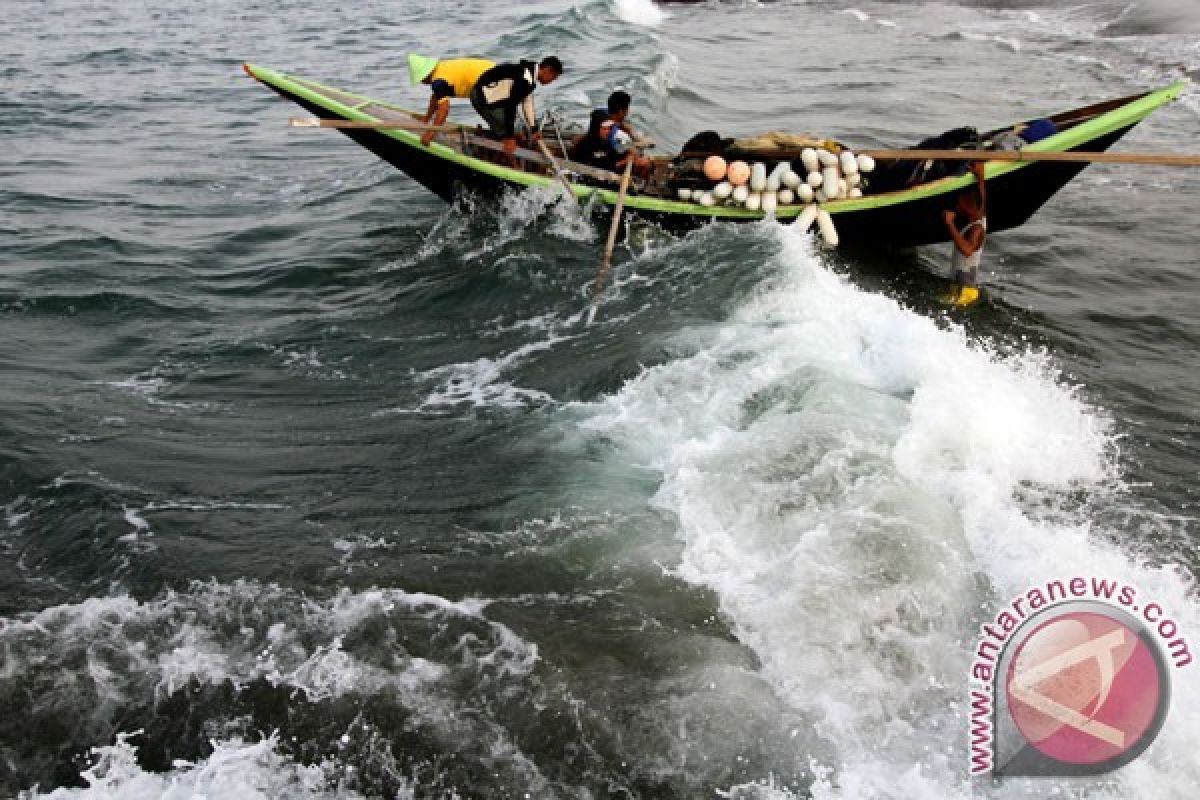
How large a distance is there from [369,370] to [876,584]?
4.81 meters

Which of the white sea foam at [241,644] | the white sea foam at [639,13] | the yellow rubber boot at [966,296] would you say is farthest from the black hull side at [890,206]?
the white sea foam at [639,13]

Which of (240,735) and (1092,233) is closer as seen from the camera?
(240,735)

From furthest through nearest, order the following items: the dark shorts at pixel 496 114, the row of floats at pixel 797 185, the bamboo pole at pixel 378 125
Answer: the dark shorts at pixel 496 114
the bamboo pole at pixel 378 125
the row of floats at pixel 797 185

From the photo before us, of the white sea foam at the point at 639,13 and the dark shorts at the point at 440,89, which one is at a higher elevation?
the white sea foam at the point at 639,13

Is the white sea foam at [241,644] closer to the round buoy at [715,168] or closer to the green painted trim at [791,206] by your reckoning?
the green painted trim at [791,206]

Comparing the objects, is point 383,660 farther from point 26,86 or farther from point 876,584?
point 26,86

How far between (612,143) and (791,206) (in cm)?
204

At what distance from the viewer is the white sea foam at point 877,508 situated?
4.45m

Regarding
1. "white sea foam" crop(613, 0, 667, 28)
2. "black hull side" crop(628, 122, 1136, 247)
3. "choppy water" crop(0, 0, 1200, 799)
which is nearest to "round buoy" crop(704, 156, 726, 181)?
→ "black hull side" crop(628, 122, 1136, 247)

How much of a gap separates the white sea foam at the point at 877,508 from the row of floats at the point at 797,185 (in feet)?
5.45

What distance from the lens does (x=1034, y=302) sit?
31.4 feet

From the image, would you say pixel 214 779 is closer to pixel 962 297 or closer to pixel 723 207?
pixel 723 207

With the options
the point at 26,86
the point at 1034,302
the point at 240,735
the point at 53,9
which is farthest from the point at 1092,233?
the point at 53,9

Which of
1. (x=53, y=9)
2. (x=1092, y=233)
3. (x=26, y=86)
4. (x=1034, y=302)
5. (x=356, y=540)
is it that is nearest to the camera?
(x=356, y=540)
